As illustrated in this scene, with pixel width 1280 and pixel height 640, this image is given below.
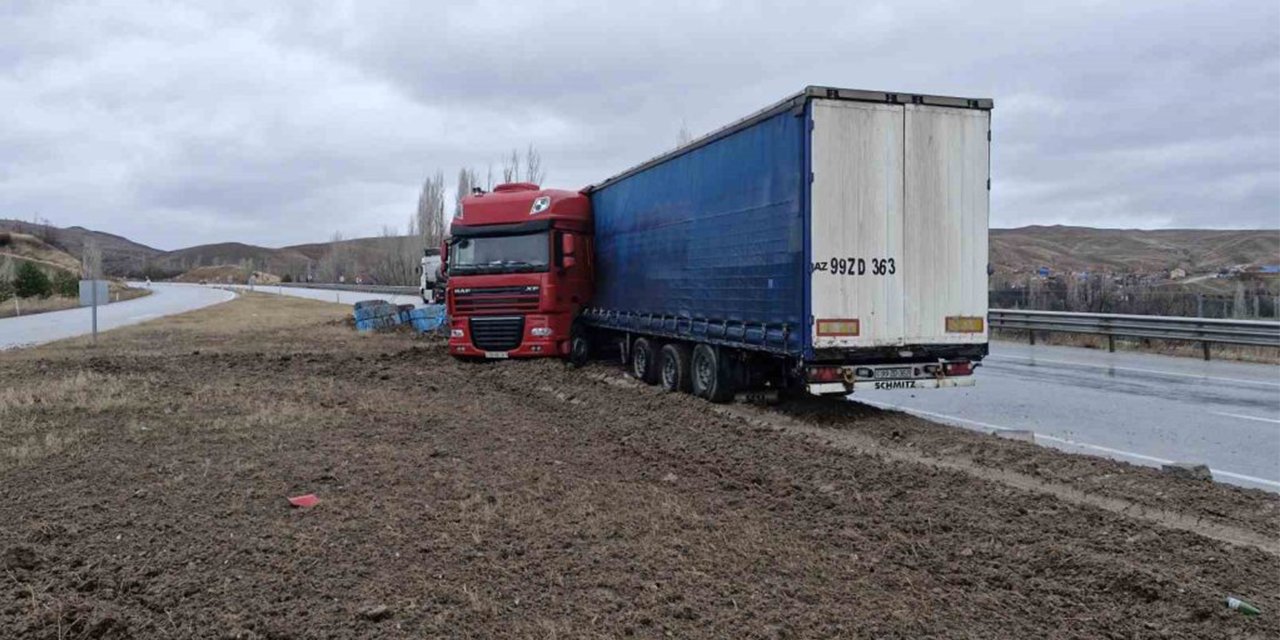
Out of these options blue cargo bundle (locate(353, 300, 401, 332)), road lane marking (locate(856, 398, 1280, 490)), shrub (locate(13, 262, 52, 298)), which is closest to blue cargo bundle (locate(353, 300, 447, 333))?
blue cargo bundle (locate(353, 300, 401, 332))

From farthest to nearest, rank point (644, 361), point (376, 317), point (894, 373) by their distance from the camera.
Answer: point (376, 317)
point (644, 361)
point (894, 373)

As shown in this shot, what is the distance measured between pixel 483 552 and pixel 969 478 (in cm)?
392

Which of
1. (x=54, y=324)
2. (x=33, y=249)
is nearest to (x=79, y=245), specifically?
(x=33, y=249)

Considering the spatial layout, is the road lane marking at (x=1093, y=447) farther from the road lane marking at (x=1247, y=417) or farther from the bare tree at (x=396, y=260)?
the bare tree at (x=396, y=260)

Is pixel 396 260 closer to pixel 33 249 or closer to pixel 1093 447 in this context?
pixel 33 249

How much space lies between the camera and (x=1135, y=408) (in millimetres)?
11945

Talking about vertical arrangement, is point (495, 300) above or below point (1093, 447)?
above

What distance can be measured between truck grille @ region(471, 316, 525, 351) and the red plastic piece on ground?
10.4m

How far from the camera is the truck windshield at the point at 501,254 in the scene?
54.6ft

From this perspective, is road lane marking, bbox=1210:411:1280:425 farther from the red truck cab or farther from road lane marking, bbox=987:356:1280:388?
the red truck cab

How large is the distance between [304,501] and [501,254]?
1085 cm

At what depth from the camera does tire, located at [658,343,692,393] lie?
42.3ft

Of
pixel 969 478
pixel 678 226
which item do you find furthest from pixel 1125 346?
pixel 969 478

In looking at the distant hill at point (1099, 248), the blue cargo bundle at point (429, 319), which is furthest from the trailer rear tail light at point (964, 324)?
the distant hill at point (1099, 248)
